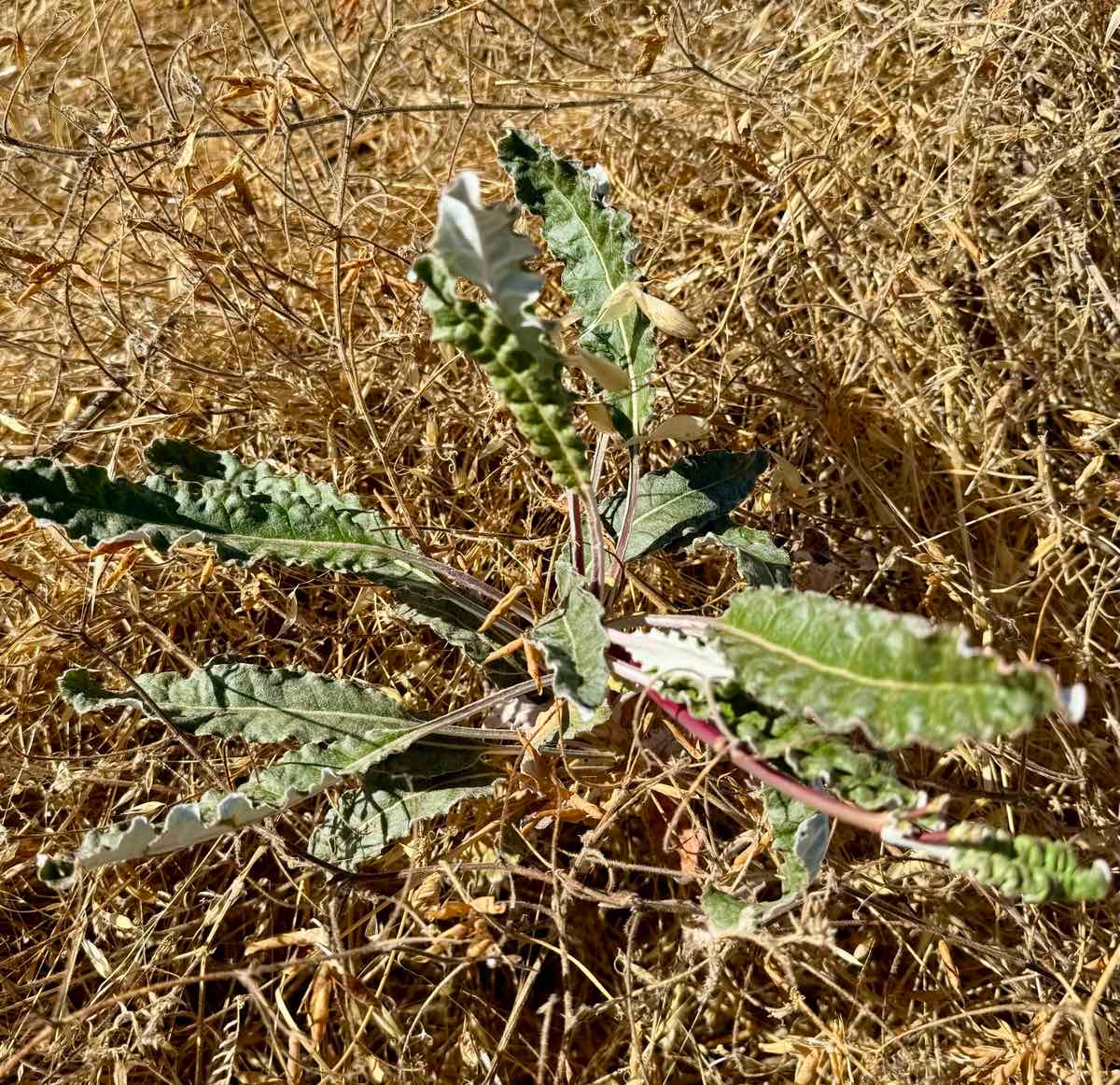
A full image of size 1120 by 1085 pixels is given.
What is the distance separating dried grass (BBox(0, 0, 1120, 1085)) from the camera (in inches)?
51.8

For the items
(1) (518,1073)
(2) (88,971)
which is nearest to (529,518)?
(1) (518,1073)

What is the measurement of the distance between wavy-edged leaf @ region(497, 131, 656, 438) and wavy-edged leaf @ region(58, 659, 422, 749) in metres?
0.43

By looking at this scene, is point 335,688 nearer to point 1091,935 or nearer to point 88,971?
point 88,971

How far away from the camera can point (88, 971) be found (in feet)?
4.66

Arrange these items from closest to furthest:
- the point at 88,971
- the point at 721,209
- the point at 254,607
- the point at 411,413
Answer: the point at 88,971
the point at 254,607
the point at 411,413
the point at 721,209

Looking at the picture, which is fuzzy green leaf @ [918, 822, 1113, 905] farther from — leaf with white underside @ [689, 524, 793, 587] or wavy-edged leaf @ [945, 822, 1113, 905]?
leaf with white underside @ [689, 524, 793, 587]

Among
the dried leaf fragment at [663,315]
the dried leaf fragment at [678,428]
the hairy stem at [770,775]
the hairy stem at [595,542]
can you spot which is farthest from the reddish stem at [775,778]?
the dried leaf fragment at [663,315]

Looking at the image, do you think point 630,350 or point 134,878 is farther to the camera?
point 134,878

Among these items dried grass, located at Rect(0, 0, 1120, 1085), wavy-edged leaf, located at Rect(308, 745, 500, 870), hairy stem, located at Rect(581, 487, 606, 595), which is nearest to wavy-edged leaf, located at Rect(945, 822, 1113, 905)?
dried grass, located at Rect(0, 0, 1120, 1085)

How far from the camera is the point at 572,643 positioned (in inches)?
43.5

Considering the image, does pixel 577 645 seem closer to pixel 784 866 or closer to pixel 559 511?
pixel 784 866

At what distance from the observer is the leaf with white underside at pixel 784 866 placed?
1.06 metres

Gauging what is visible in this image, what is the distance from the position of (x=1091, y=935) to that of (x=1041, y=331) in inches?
32.4

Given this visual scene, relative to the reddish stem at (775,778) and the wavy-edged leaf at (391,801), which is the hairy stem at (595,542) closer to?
the reddish stem at (775,778)
